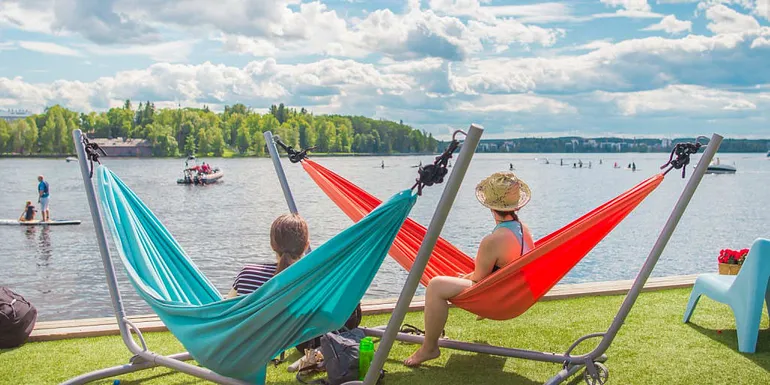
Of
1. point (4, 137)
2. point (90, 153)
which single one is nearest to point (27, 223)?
point (90, 153)

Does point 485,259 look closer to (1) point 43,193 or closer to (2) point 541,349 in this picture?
(2) point 541,349

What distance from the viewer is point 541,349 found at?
3883mm

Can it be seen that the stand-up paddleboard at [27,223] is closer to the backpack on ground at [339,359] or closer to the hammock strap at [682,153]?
the backpack on ground at [339,359]

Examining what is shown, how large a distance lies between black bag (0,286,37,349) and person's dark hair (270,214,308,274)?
1.76m

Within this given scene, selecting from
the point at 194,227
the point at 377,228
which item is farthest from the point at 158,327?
the point at 194,227

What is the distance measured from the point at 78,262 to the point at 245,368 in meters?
12.7

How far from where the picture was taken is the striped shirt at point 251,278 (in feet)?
10.1

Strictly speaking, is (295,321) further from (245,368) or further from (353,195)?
(353,195)

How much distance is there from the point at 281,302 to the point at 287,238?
1.60ft

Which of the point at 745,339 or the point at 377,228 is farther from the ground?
the point at 377,228

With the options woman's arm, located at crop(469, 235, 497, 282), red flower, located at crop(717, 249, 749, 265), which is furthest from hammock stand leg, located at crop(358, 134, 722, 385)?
red flower, located at crop(717, 249, 749, 265)

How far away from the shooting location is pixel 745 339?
374 cm

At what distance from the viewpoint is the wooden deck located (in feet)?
13.1

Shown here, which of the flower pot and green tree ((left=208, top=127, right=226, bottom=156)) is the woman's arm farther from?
green tree ((left=208, top=127, right=226, bottom=156))
